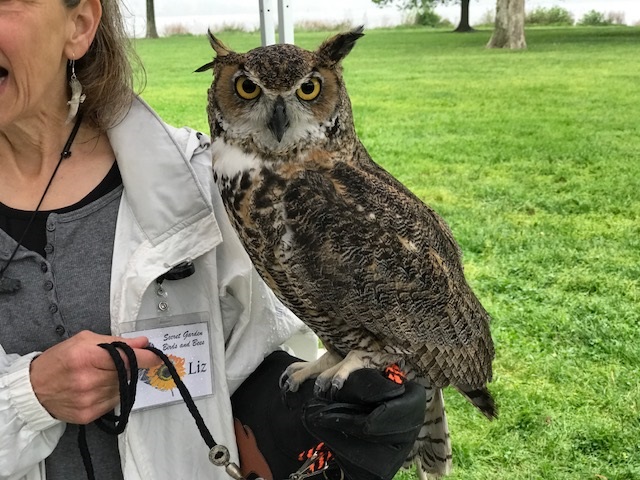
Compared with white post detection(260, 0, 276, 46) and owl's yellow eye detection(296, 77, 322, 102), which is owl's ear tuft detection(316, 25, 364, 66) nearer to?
owl's yellow eye detection(296, 77, 322, 102)

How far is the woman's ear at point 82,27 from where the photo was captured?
1.14m

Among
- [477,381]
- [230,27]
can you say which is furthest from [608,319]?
[230,27]

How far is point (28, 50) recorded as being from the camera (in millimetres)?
1024

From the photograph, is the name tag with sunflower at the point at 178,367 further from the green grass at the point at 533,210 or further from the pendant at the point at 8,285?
the green grass at the point at 533,210

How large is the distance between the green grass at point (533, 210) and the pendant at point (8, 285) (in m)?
0.65

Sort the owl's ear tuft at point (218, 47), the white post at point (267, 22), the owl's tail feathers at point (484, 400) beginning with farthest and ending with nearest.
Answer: the white post at point (267, 22) → the owl's tail feathers at point (484, 400) → the owl's ear tuft at point (218, 47)

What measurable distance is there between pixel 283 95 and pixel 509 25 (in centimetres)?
1141

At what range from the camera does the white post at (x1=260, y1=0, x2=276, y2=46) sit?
77.3 inches

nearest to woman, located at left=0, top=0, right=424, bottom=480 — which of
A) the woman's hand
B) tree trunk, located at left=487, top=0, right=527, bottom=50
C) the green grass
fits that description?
the woman's hand

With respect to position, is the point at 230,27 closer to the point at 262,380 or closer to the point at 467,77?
the point at 262,380

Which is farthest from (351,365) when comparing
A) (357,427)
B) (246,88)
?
(246,88)

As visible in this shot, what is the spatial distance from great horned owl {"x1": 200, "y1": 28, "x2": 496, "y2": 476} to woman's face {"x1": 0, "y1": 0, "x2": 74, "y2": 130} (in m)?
0.28

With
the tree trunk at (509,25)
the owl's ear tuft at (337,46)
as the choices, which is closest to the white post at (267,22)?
the owl's ear tuft at (337,46)

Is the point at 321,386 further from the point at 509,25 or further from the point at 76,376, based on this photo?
the point at 509,25
